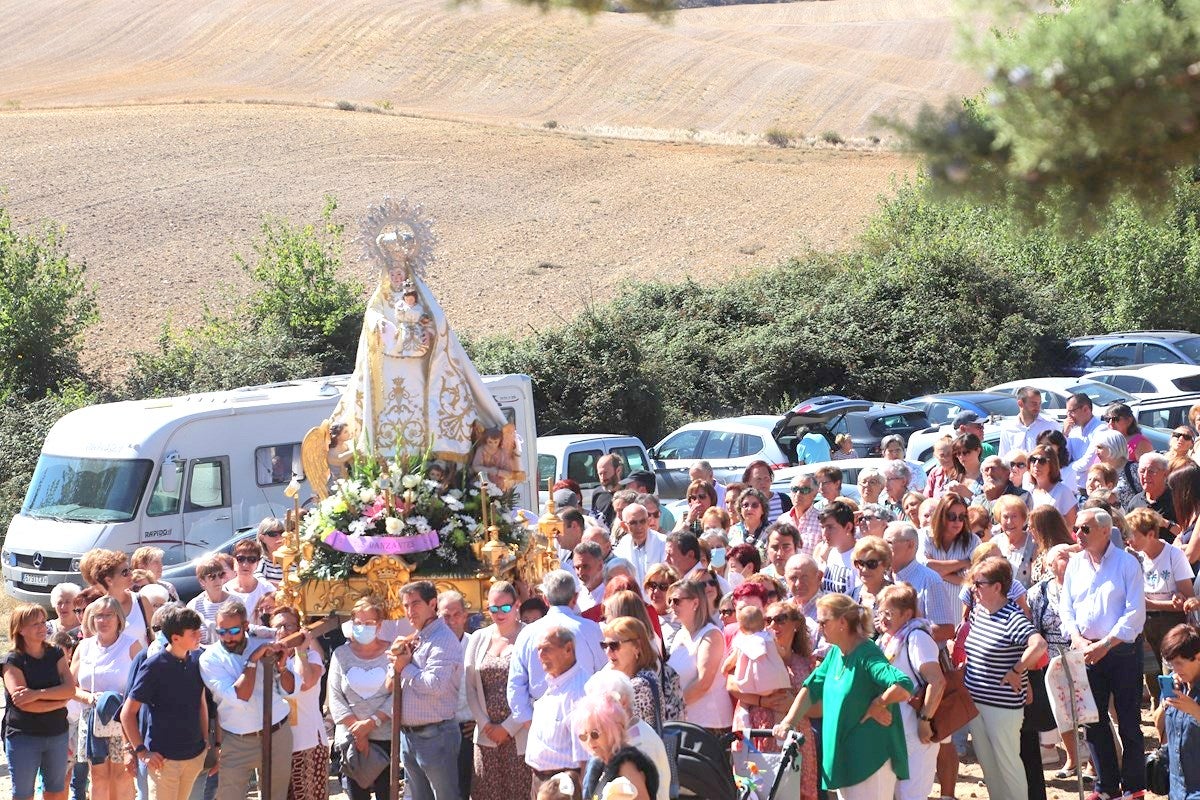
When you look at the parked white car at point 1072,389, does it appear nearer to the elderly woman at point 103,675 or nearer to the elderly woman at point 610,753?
the elderly woman at point 103,675

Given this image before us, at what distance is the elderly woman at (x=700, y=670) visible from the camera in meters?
8.50

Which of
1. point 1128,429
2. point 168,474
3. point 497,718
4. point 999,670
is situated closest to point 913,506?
point 1128,429

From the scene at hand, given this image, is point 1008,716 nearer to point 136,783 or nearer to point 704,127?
point 136,783

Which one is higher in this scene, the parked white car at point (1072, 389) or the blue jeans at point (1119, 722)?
the blue jeans at point (1119, 722)

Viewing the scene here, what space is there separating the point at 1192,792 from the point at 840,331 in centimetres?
2617

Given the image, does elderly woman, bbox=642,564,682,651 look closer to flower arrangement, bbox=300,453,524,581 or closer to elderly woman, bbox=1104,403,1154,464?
flower arrangement, bbox=300,453,524,581

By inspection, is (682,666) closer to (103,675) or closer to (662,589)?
(662,589)

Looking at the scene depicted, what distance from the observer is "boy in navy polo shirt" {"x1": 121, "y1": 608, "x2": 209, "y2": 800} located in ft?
28.6

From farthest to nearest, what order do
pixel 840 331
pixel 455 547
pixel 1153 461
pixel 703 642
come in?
pixel 840 331 → pixel 455 547 → pixel 1153 461 → pixel 703 642

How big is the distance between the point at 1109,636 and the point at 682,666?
2.55 meters

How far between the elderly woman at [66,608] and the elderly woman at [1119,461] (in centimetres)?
726

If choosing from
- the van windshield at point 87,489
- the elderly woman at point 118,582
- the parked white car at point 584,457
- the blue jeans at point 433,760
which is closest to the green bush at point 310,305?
the parked white car at point 584,457

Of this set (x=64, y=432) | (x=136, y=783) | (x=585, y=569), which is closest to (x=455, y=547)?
(x=585, y=569)

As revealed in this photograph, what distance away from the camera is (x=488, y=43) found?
7494cm
